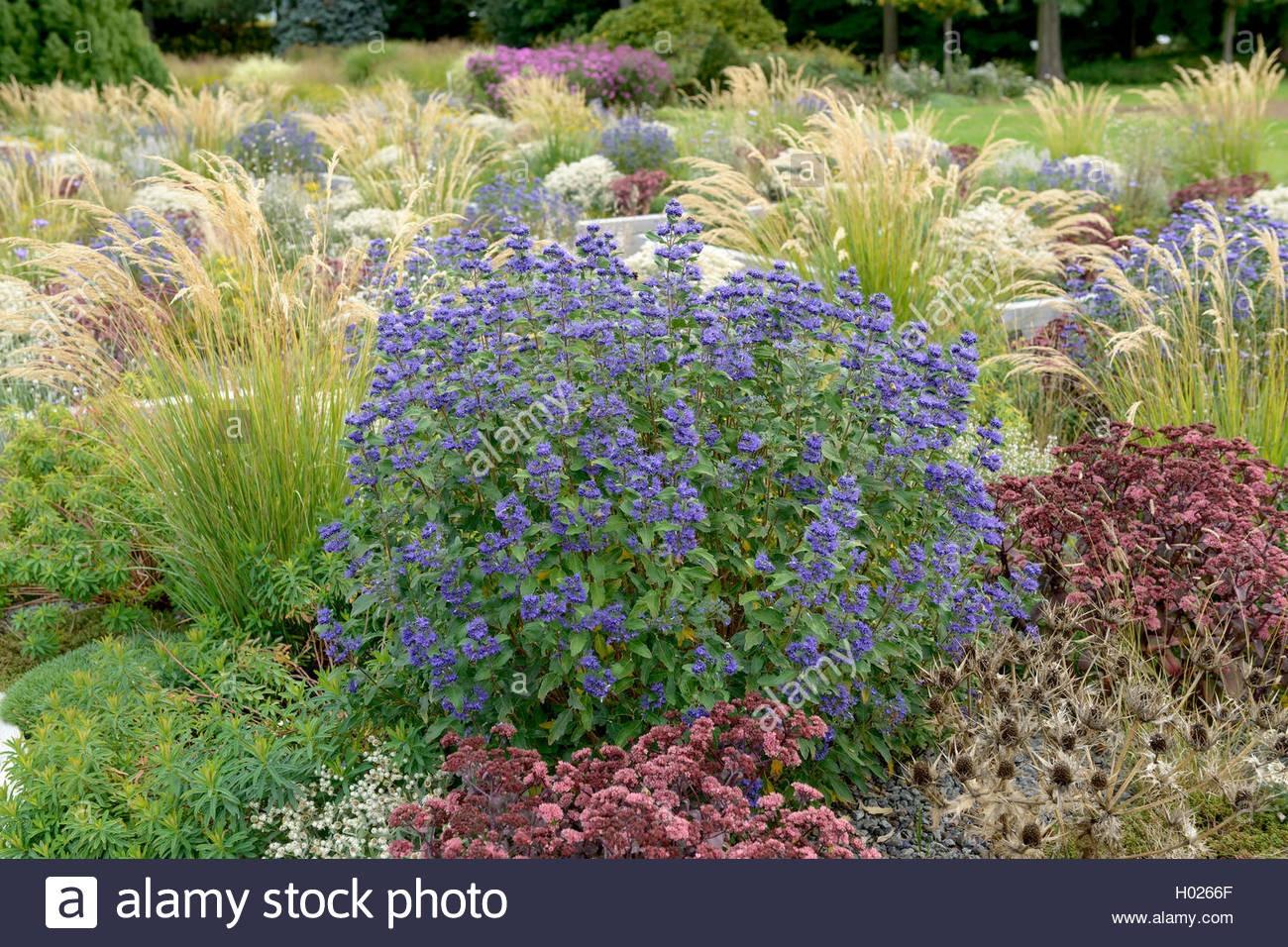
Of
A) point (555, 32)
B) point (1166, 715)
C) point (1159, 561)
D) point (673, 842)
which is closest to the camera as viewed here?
point (673, 842)

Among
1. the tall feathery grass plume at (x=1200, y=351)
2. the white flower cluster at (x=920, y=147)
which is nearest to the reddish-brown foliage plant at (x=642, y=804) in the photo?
the tall feathery grass plume at (x=1200, y=351)

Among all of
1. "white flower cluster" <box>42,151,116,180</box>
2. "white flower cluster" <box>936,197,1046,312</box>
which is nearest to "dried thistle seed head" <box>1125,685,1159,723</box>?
"white flower cluster" <box>936,197,1046,312</box>

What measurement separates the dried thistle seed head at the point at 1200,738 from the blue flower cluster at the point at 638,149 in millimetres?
8653

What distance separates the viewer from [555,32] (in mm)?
29078

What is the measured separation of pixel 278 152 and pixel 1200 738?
1023 centimetres

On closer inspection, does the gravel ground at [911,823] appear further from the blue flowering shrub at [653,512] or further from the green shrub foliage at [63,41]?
the green shrub foliage at [63,41]

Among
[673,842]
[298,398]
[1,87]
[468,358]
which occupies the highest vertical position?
[1,87]

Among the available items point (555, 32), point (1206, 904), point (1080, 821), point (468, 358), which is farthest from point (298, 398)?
point (555, 32)

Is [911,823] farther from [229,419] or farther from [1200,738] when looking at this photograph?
[229,419]

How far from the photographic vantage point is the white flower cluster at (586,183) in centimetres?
1007

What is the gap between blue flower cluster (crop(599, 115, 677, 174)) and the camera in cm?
1135

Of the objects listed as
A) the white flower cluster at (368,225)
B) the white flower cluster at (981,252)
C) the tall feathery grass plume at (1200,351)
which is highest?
the white flower cluster at (368,225)

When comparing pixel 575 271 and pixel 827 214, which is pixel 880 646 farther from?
pixel 827 214

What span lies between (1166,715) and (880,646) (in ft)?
3.03
